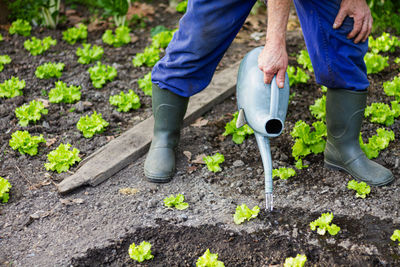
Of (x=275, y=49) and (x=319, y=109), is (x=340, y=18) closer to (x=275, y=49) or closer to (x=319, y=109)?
(x=275, y=49)

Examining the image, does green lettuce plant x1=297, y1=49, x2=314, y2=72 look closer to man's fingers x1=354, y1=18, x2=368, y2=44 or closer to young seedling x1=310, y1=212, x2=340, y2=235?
man's fingers x1=354, y1=18, x2=368, y2=44

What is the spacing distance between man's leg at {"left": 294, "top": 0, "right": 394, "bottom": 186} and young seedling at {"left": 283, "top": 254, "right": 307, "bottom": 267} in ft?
2.55

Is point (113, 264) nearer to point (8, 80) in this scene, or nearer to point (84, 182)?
point (84, 182)

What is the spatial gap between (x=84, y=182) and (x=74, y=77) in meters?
1.37

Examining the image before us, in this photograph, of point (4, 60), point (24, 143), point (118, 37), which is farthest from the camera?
point (118, 37)

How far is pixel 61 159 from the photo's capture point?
2.62 meters

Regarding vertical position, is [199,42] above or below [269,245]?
above

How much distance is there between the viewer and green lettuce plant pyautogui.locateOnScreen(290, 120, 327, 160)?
2.64m

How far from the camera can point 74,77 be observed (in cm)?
362

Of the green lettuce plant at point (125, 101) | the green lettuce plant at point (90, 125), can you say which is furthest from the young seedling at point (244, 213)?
the green lettuce plant at point (125, 101)

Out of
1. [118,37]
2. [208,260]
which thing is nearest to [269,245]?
[208,260]

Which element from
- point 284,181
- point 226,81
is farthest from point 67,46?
point 284,181

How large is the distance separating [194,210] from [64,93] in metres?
1.50

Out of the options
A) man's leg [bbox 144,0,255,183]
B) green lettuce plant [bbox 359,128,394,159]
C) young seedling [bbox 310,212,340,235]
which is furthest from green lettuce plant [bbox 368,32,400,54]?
young seedling [bbox 310,212,340,235]
